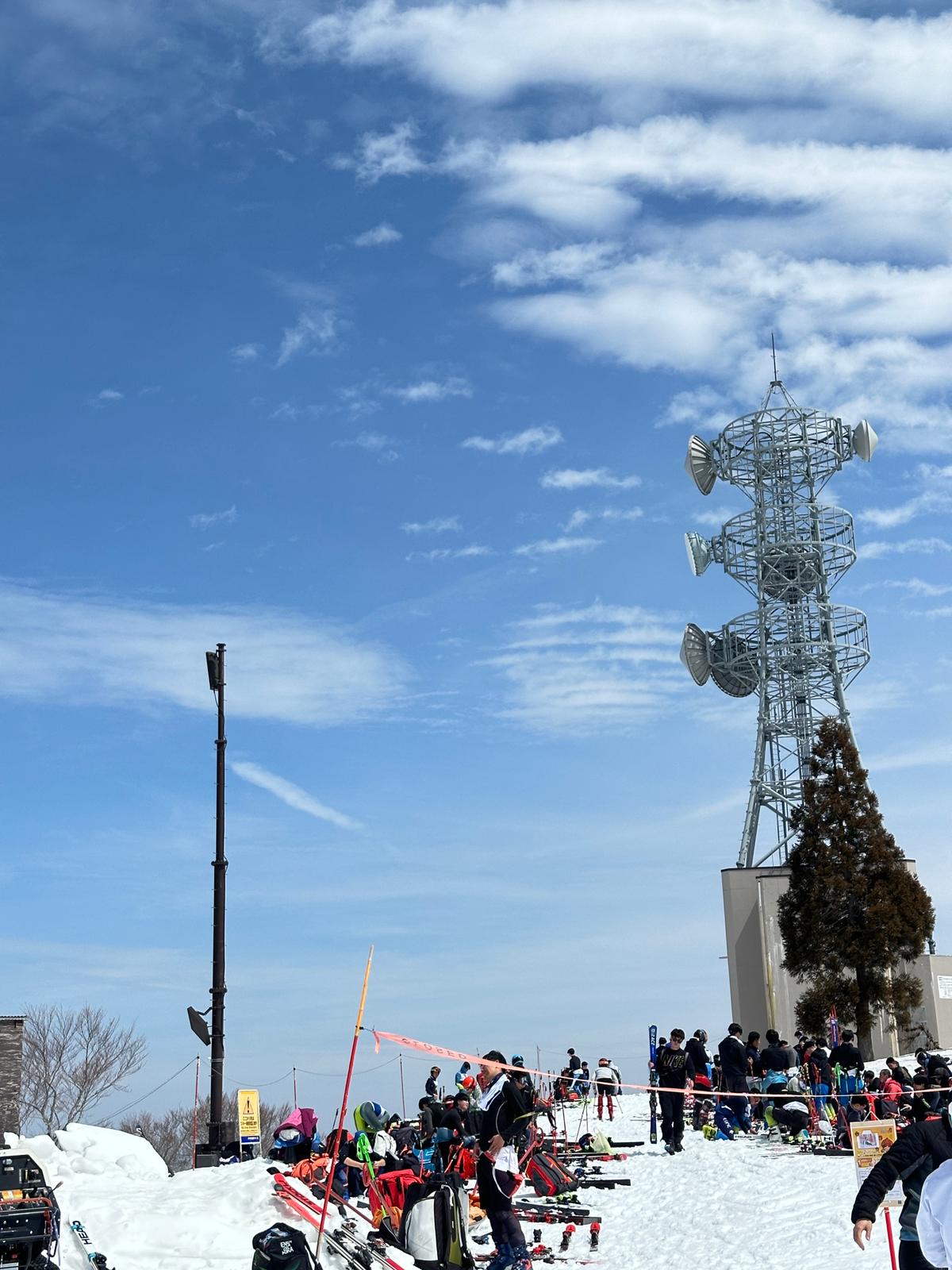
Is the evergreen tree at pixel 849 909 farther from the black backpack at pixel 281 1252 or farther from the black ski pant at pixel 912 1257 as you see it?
the black ski pant at pixel 912 1257

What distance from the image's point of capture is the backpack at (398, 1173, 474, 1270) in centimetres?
1291

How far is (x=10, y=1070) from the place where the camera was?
30.7 meters

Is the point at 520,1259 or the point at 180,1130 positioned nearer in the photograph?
the point at 520,1259

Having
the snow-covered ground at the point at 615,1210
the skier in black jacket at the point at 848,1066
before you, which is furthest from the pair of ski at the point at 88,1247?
the skier in black jacket at the point at 848,1066

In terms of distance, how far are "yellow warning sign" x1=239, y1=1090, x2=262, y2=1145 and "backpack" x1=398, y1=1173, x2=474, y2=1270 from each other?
732cm

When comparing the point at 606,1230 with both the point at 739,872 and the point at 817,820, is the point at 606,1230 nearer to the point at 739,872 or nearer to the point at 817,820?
the point at 817,820

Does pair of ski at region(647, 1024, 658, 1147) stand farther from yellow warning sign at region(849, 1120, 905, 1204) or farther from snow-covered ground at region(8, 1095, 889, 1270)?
yellow warning sign at region(849, 1120, 905, 1204)

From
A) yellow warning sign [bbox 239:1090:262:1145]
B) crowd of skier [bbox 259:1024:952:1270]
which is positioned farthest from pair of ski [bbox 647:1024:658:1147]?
yellow warning sign [bbox 239:1090:262:1145]

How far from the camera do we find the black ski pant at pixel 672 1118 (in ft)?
64.9

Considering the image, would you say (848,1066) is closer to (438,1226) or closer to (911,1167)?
(438,1226)

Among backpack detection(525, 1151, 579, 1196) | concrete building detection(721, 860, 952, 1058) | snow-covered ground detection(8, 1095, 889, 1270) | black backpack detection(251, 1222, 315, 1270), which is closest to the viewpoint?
black backpack detection(251, 1222, 315, 1270)

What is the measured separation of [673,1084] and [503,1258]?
26.2 ft

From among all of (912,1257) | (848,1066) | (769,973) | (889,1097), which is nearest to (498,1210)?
(912,1257)

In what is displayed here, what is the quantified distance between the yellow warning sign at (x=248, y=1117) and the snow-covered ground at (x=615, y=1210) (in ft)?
6.54
